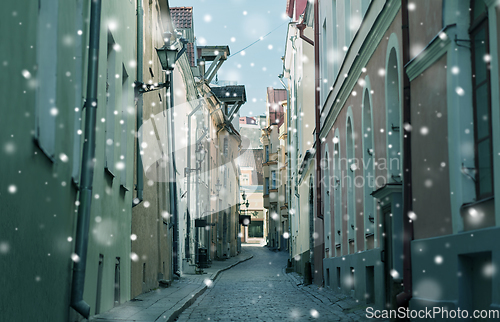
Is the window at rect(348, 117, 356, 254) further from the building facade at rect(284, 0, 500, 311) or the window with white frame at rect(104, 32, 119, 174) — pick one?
the window with white frame at rect(104, 32, 119, 174)

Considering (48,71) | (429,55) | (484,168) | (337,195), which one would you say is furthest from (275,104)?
(484,168)

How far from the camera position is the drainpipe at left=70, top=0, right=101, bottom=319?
7402 millimetres

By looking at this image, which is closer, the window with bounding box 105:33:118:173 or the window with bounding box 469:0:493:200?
the window with bounding box 469:0:493:200

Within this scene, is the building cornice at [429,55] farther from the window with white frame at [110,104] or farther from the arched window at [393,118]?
the window with white frame at [110,104]

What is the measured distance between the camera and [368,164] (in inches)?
446

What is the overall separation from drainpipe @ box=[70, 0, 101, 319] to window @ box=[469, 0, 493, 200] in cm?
449

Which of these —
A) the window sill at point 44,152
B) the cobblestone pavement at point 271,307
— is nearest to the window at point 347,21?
the cobblestone pavement at point 271,307

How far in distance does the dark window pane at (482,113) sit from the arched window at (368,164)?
4.96 metres

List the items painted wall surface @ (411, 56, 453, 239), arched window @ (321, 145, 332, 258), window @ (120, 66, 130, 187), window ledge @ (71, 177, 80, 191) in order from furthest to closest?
1. arched window @ (321, 145, 332, 258)
2. window @ (120, 66, 130, 187)
3. window ledge @ (71, 177, 80, 191)
4. painted wall surface @ (411, 56, 453, 239)

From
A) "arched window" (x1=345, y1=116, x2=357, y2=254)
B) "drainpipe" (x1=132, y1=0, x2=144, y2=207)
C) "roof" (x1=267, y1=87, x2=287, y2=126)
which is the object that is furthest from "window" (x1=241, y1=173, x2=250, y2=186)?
"drainpipe" (x1=132, y1=0, x2=144, y2=207)

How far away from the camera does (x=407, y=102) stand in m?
7.80

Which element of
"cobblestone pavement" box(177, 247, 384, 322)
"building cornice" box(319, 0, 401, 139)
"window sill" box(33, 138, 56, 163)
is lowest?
"cobblestone pavement" box(177, 247, 384, 322)

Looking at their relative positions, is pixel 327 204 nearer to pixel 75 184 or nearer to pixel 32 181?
pixel 75 184

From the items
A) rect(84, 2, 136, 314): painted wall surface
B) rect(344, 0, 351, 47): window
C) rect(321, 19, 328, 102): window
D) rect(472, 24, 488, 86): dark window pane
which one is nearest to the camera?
rect(472, 24, 488, 86): dark window pane
